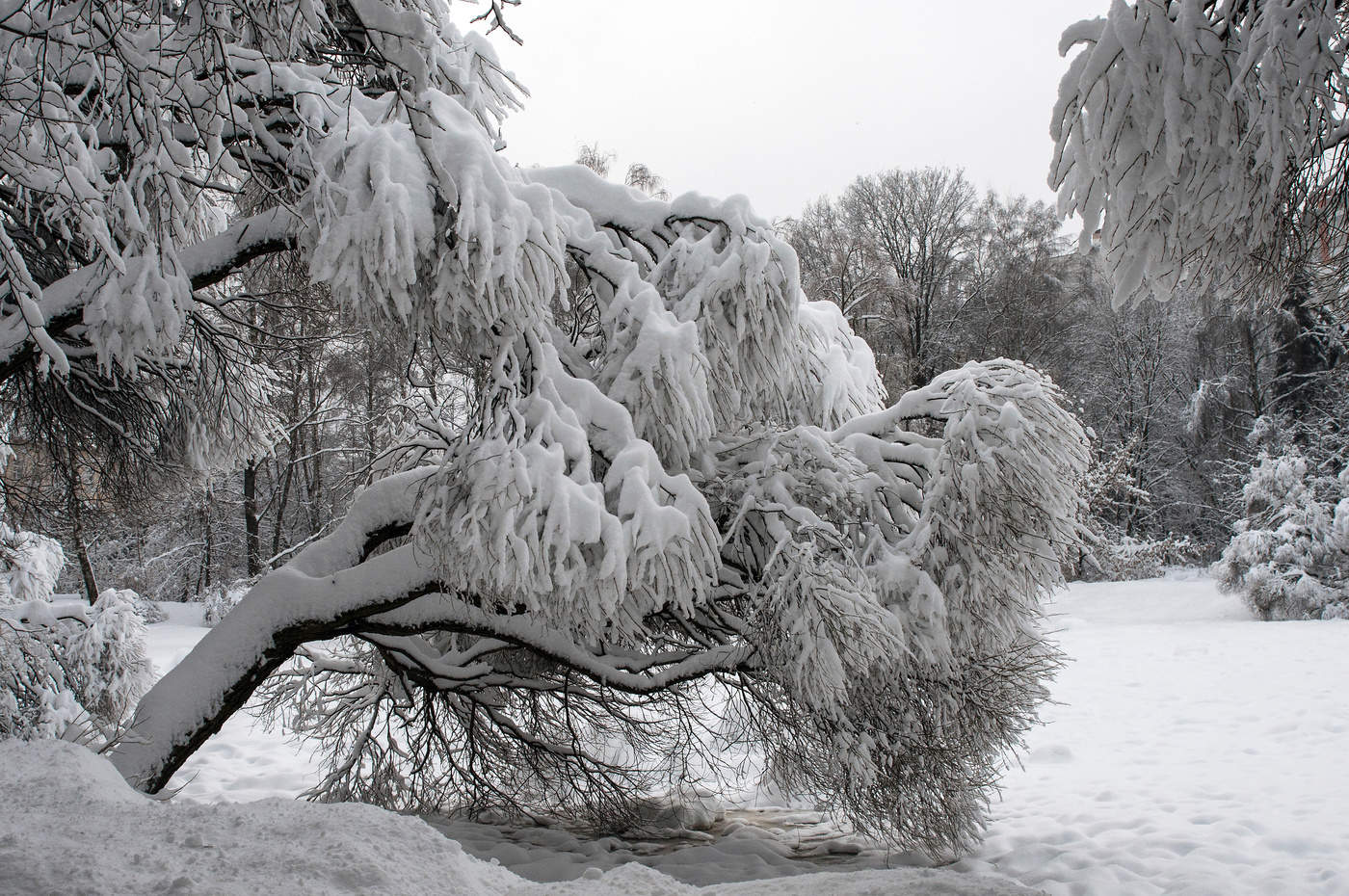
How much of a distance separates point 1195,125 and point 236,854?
2.91 meters

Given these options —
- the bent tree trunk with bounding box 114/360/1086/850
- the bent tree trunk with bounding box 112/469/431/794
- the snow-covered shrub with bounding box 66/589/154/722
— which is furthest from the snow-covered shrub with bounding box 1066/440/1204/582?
the bent tree trunk with bounding box 112/469/431/794

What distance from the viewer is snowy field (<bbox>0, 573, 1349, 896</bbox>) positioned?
231cm

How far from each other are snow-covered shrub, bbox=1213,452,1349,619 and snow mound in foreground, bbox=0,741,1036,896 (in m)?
13.9

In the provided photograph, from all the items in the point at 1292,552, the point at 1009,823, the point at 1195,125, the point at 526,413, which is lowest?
the point at 1009,823

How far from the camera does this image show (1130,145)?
206cm

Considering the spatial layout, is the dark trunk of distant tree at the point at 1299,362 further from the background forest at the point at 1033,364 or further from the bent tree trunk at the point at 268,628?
the bent tree trunk at the point at 268,628

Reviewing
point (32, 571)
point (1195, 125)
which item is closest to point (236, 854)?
point (1195, 125)

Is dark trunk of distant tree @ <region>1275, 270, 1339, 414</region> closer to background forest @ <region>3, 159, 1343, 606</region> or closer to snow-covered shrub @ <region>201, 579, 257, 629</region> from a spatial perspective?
background forest @ <region>3, 159, 1343, 606</region>

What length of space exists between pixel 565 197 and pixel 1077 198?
263cm

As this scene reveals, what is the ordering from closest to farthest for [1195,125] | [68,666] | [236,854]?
[1195,125], [236,854], [68,666]

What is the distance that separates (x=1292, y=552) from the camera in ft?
46.0

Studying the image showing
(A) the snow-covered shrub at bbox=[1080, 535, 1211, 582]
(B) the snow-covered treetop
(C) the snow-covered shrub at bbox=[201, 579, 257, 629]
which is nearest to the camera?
(B) the snow-covered treetop

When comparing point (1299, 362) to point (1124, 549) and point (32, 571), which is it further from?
point (32, 571)

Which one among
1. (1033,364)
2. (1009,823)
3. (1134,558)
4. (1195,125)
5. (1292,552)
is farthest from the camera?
(1033,364)
